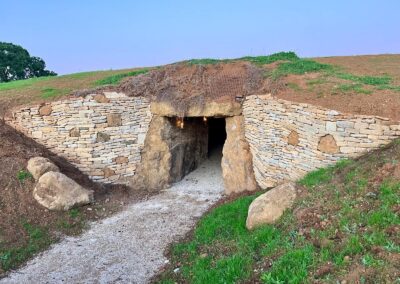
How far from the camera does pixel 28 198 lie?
10422mm

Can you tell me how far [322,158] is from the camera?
→ 909 cm

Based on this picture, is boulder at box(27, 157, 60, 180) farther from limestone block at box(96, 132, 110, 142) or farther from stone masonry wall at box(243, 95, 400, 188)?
stone masonry wall at box(243, 95, 400, 188)

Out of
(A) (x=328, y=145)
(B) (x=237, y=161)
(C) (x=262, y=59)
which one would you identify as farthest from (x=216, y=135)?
(A) (x=328, y=145)

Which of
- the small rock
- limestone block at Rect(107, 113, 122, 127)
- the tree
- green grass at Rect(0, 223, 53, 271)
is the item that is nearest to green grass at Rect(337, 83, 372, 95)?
the small rock

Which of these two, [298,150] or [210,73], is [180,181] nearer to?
[210,73]

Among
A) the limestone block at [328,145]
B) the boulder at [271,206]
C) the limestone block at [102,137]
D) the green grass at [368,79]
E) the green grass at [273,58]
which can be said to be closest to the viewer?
the boulder at [271,206]

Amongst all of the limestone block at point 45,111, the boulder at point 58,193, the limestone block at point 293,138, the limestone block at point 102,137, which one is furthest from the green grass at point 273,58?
the boulder at point 58,193

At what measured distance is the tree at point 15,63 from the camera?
31.4 m

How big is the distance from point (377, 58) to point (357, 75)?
5.43 metres

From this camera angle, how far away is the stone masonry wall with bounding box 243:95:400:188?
8.43 meters

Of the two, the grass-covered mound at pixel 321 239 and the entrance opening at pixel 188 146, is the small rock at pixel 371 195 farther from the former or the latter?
the entrance opening at pixel 188 146

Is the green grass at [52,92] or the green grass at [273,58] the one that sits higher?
the green grass at [273,58]

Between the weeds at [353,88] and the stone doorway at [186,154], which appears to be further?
the stone doorway at [186,154]

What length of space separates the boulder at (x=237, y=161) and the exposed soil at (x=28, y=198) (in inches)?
121
